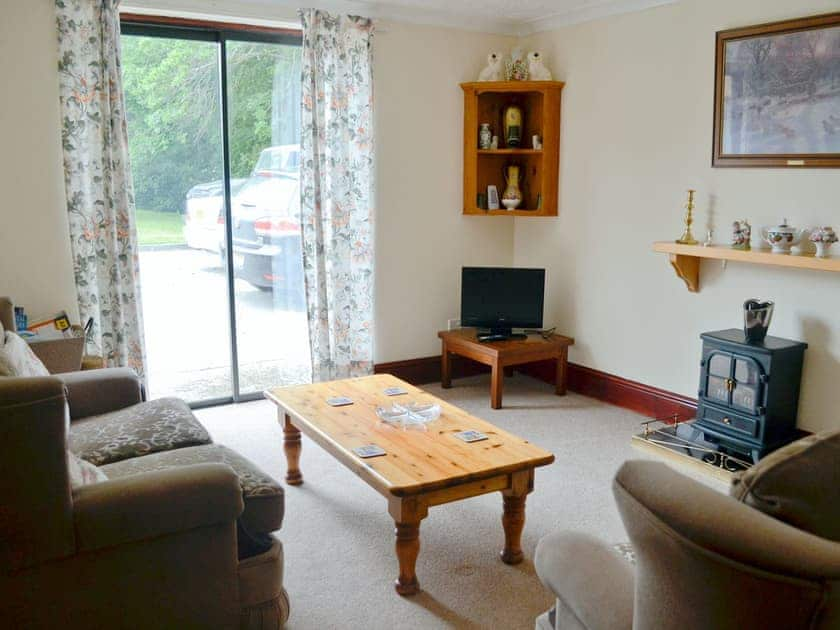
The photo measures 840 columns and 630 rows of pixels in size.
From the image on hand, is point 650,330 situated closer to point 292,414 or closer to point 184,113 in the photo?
point 292,414

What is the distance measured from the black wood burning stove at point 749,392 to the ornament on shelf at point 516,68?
2.22 metres

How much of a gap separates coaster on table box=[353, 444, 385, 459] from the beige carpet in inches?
17.0

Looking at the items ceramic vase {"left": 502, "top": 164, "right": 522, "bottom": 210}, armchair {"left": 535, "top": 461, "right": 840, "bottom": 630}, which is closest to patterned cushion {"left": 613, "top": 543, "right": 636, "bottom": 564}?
armchair {"left": 535, "top": 461, "right": 840, "bottom": 630}

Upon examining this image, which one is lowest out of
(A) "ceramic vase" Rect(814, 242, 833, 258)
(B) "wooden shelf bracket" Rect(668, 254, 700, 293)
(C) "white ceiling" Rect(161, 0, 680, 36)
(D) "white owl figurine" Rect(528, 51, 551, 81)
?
(B) "wooden shelf bracket" Rect(668, 254, 700, 293)

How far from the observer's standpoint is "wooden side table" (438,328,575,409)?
4766 mm

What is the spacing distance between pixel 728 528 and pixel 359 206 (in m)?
3.97

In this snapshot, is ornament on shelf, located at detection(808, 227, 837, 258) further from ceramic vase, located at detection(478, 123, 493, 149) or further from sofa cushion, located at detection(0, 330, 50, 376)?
sofa cushion, located at detection(0, 330, 50, 376)

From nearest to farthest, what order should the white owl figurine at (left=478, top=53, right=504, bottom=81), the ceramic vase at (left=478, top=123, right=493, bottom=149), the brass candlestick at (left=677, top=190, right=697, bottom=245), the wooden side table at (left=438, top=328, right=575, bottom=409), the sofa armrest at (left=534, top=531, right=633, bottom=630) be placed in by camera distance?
the sofa armrest at (left=534, top=531, right=633, bottom=630) → the brass candlestick at (left=677, top=190, right=697, bottom=245) → the wooden side table at (left=438, top=328, right=575, bottom=409) → the white owl figurine at (left=478, top=53, right=504, bottom=81) → the ceramic vase at (left=478, top=123, right=493, bottom=149)

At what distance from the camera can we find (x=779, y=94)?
149 inches

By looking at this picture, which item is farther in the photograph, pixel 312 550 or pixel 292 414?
pixel 292 414

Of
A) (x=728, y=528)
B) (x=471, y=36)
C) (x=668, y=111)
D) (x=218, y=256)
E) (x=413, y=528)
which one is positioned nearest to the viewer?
(x=728, y=528)

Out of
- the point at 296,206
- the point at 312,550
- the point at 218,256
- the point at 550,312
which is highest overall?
the point at 296,206

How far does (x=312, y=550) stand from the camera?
120 inches

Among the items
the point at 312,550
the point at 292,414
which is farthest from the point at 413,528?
the point at 292,414
